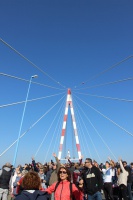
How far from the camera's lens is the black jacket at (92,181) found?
713cm

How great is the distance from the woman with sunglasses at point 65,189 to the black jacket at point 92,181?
8.98ft

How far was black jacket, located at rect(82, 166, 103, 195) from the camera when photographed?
713 centimetres

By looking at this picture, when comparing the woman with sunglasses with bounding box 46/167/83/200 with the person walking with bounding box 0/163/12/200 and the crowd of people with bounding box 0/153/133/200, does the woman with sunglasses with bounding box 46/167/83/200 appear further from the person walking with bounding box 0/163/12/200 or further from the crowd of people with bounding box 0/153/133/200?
the person walking with bounding box 0/163/12/200

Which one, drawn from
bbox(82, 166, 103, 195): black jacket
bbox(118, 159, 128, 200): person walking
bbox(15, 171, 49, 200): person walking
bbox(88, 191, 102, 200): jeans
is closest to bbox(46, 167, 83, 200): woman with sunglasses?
bbox(15, 171, 49, 200): person walking

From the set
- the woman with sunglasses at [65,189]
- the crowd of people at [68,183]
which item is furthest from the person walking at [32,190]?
the woman with sunglasses at [65,189]

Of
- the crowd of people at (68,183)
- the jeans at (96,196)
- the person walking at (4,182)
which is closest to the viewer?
the crowd of people at (68,183)

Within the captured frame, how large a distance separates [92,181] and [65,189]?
284 centimetres

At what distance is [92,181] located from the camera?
712 cm

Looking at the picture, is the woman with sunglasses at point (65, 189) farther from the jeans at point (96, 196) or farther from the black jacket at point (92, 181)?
the jeans at point (96, 196)

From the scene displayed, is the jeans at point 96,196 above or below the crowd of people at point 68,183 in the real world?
below

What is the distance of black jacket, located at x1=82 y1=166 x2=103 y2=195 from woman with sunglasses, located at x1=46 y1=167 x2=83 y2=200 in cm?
274

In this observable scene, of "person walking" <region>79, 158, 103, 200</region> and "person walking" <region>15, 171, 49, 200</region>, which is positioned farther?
"person walking" <region>79, 158, 103, 200</region>

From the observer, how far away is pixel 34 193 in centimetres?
338

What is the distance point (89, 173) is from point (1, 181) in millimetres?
2965
